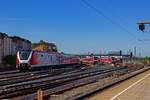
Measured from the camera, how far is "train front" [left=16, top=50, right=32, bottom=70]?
5264 cm

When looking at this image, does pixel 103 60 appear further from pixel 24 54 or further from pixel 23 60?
pixel 23 60

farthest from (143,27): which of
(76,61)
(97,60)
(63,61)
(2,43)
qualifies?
(97,60)

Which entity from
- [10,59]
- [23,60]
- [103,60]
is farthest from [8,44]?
[103,60]

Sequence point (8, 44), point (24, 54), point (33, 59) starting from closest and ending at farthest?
point (33, 59) < point (24, 54) < point (8, 44)

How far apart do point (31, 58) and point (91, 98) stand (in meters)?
32.3

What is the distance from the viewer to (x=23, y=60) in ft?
173

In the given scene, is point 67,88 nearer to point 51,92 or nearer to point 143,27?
point 51,92

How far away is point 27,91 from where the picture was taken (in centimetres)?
2292

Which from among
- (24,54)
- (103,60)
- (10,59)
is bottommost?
(103,60)

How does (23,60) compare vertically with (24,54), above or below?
below

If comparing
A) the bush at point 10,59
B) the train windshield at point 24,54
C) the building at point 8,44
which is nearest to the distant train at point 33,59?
the train windshield at point 24,54

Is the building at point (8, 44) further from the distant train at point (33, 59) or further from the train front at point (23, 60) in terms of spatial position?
the train front at point (23, 60)

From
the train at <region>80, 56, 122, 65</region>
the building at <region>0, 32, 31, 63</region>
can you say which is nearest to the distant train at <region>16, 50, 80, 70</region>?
the building at <region>0, 32, 31, 63</region>

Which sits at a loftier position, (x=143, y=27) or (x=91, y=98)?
(x=143, y=27)
